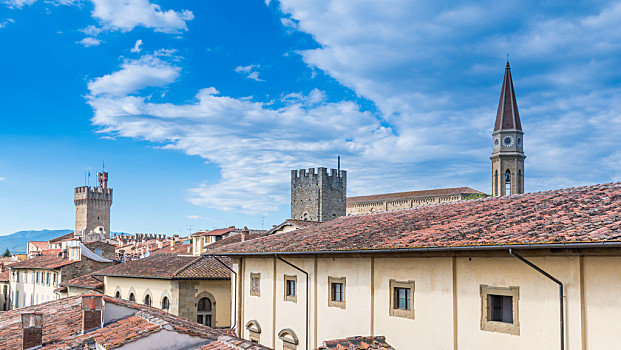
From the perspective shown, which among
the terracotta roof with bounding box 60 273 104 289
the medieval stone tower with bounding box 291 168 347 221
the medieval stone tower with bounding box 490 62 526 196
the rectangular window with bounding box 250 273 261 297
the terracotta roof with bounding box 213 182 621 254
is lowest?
the terracotta roof with bounding box 60 273 104 289

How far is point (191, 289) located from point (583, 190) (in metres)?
20.3

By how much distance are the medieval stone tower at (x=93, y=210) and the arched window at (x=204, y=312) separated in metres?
95.4

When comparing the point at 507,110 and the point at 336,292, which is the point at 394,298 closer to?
the point at 336,292

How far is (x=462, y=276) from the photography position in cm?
1290

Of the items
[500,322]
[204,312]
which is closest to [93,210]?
[204,312]

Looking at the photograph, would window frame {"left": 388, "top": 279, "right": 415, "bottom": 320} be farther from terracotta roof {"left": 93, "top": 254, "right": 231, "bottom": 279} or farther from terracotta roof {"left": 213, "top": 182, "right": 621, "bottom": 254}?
terracotta roof {"left": 93, "top": 254, "right": 231, "bottom": 279}

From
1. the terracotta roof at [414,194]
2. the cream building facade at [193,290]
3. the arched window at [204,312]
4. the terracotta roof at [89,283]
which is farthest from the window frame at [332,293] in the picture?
the terracotta roof at [414,194]

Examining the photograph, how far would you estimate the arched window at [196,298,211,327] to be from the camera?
2939 centimetres

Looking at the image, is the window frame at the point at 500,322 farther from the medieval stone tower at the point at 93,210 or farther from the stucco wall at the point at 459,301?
the medieval stone tower at the point at 93,210

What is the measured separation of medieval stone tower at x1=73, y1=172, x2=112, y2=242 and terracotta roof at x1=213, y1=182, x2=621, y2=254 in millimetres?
109558

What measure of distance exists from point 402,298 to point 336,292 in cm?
303

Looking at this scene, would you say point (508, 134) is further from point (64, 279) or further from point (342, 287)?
point (342, 287)

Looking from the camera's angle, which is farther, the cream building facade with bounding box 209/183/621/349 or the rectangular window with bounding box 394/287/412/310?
the rectangular window with bounding box 394/287/412/310

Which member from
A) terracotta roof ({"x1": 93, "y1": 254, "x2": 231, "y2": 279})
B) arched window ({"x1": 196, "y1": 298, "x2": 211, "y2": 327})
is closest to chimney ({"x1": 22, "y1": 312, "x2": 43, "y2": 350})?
terracotta roof ({"x1": 93, "y1": 254, "x2": 231, "y2": 279})
